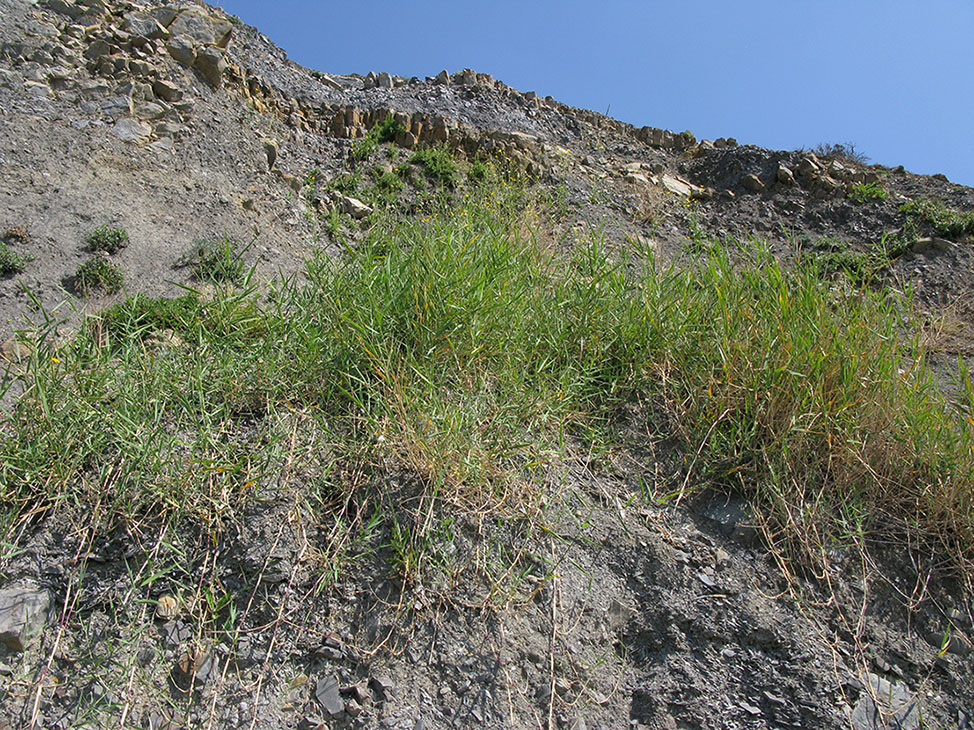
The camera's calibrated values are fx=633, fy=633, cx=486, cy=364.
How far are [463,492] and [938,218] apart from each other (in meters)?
7.10

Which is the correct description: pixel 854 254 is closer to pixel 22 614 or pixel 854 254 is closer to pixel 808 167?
pixel 808 167

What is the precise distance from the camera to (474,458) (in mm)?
2850

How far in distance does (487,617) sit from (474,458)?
0.67m

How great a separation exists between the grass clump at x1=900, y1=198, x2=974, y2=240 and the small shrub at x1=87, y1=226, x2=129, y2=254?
7.93 meters

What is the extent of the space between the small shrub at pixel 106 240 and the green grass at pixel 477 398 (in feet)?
3.66

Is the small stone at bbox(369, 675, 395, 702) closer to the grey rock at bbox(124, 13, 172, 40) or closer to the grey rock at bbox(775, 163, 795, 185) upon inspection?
the grey rock at bbox(124, 13, 172, 40)

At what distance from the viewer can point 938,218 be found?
7125 millimetres

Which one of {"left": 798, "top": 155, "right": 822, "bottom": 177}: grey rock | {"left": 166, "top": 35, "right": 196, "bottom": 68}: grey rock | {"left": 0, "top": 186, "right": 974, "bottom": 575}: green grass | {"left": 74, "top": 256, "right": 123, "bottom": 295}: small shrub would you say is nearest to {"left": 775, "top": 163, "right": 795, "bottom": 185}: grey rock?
{"left": 798, "top": 155, "right": 822, "bottom": 177}: grey rock

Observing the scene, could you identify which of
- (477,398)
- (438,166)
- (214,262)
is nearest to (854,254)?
(438,166)

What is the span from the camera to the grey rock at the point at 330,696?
2332 mm

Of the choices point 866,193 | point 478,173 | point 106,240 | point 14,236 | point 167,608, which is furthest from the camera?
point 866,193

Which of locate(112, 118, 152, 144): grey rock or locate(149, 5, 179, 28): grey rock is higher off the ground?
locate(149, 5, 179, 28): grey rock

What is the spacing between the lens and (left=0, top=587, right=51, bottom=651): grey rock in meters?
2.32

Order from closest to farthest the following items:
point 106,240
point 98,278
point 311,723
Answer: point 311,723 → point 98,278 → point 106,240
